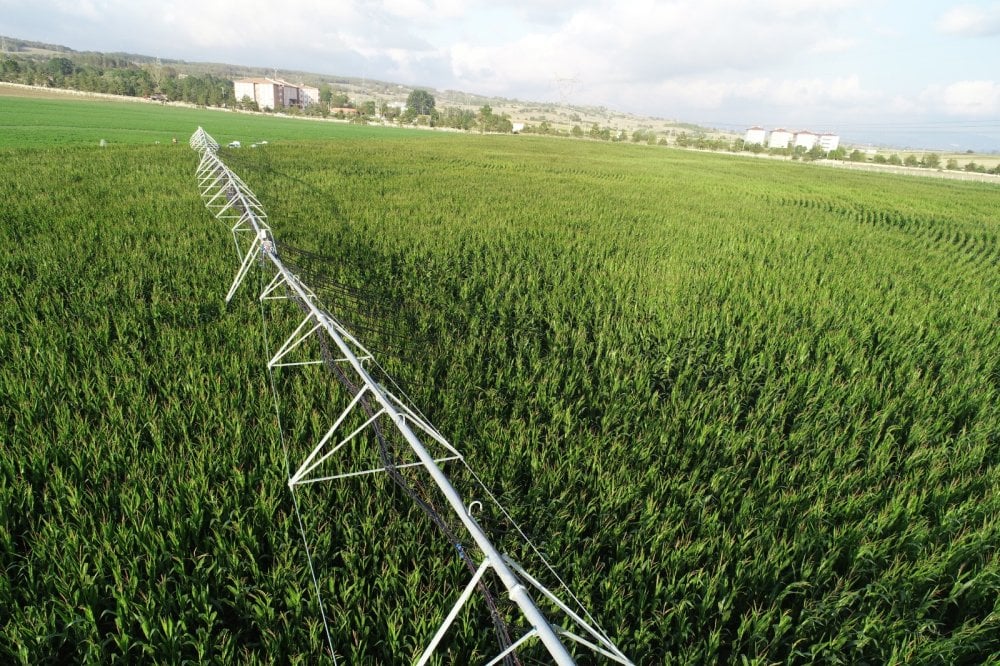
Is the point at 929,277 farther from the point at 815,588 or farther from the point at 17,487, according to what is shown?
the point at 17,487

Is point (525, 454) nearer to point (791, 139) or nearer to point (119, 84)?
point (119, 84)

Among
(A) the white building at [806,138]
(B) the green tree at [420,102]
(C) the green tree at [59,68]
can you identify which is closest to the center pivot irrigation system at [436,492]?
(B) the green tree at [420,102]

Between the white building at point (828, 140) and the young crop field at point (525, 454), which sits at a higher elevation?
the white building at point (828, 140)

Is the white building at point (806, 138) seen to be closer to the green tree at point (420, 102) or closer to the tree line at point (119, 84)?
the green tree at point (420, 102)

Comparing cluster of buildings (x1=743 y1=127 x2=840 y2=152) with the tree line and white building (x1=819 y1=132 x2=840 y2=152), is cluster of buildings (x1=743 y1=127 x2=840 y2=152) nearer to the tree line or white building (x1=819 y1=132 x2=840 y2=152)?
white building (x1=819 y1=132 x2=840 y2=152)

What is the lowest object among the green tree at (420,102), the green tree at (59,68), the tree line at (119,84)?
the tree line at (119,84)

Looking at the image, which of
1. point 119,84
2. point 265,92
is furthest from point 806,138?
point 119,84
